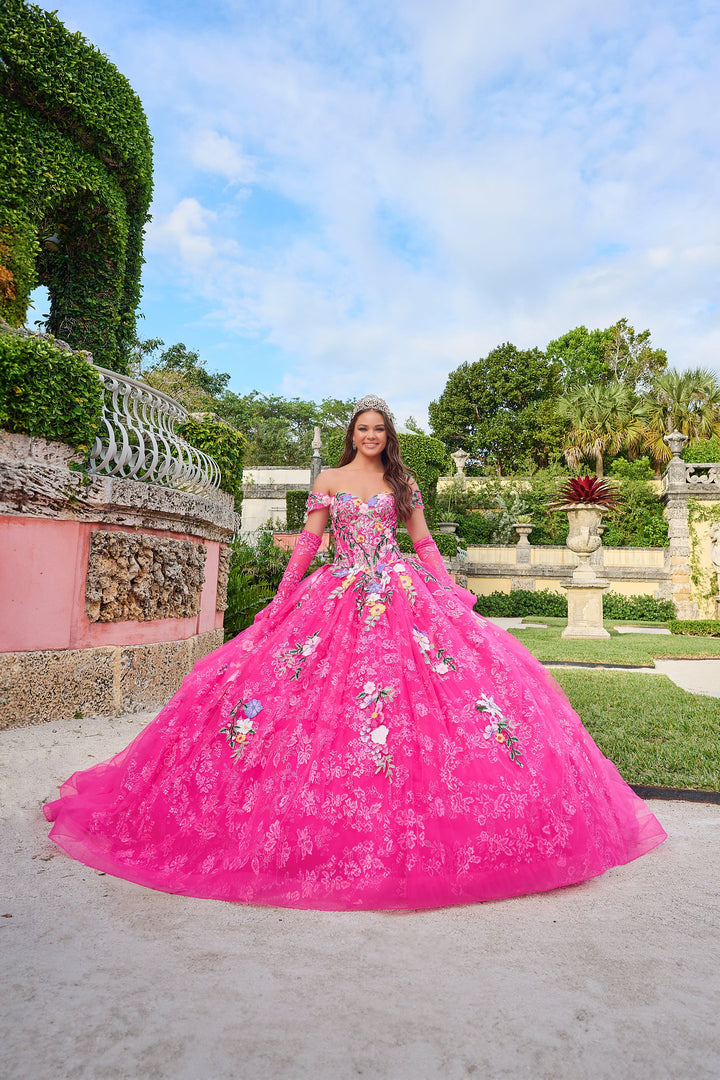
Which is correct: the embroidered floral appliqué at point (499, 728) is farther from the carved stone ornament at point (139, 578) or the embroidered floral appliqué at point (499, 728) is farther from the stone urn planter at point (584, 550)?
the stone urn planter at point (584, 550)

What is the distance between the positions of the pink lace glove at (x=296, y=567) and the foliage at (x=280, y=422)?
Result: 90.9ft

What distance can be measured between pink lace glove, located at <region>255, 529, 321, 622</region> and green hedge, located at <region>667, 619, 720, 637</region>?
12.4 metres

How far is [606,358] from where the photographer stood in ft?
97.0

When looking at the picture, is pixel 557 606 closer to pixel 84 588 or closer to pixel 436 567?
pixel 84 588

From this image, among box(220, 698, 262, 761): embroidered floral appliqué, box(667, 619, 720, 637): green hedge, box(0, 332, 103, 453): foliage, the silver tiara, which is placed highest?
box(0, 332, 103, 453): foliage

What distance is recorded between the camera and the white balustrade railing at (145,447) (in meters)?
4.51

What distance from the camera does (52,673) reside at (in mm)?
4031

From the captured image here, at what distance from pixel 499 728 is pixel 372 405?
157 centimetres

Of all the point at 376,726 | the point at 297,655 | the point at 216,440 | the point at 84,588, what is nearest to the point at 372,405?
the point at 297,655

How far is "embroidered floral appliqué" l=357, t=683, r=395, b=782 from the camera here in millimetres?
2010

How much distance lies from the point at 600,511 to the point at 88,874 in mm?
11774

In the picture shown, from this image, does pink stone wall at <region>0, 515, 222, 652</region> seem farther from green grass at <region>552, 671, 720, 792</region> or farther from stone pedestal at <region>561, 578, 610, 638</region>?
stone pedestal at <region>561, 578, 610, 638</region>

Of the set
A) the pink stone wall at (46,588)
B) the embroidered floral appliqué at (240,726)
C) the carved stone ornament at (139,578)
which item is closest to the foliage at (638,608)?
the carved stone ornament at (139,578)

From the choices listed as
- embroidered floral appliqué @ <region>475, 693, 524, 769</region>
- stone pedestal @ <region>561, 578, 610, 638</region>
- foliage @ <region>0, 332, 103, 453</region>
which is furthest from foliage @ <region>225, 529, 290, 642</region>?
stone pedestal @ <region>561, 578, 610, 638</region>
